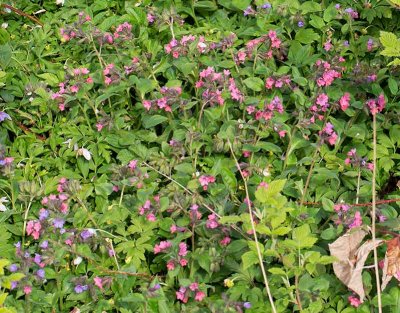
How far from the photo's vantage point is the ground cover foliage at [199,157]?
3.25 m

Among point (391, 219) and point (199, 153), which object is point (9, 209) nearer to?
point (199, 153)

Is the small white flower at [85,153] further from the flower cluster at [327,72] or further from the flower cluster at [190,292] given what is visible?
the flower cluster at [327,72]

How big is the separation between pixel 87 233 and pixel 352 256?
4.01 feet

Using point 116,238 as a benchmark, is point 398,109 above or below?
above

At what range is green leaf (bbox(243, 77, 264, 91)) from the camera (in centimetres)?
399

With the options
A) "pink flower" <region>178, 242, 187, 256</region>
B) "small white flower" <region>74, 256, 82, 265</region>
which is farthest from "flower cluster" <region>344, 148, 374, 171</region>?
"small white flower" <region>74, 256, 82, 265</region>

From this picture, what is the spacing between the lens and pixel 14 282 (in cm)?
330

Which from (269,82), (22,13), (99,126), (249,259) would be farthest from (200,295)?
(22,13)

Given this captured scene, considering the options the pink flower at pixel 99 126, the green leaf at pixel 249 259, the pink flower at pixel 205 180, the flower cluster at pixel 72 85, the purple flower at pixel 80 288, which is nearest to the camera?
the green leaf at pixel 249 259

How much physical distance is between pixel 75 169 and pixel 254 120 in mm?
979

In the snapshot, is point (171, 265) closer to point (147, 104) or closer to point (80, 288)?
point (80, 288)

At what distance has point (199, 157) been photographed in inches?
151

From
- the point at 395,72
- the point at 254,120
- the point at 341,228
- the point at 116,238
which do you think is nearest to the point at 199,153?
the point at 254,120

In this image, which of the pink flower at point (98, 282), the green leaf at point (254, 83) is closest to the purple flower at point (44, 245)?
the pink flower at point (98, 282)
